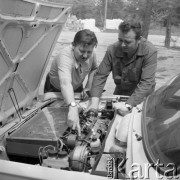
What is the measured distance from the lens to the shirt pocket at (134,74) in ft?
11.3

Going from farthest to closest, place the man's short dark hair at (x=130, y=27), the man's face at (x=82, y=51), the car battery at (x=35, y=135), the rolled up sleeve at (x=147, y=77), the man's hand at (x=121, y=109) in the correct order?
the rolled up sleeve at (x=147, y=77)
the man's short dark hair at (x=130, y=27)
the man's face at (x=82, y=51)
the man's hand at (x=121, y=109)
the car battery at (x=35, y=135)

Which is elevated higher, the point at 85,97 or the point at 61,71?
the point at 61,71

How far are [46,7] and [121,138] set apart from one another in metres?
1.42

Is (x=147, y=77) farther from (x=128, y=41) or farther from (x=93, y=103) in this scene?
(x=93, y=103)

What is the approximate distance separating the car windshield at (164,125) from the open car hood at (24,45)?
4.02 feet

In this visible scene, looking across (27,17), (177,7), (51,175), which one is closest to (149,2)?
(177,7)

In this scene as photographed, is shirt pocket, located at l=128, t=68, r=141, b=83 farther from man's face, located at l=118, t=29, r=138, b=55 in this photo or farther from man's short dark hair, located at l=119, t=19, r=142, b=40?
man's short dark hair, located at l=119, t=19, r=142, b=40

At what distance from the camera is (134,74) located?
3469 millimetres

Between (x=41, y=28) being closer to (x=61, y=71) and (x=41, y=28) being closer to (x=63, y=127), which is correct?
(x=61, y=71)

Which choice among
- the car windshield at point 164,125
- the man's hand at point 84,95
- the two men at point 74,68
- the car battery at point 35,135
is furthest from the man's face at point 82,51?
the car windshield at point 164,125

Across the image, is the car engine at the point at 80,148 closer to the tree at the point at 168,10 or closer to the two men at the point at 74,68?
the two men at the point at 74,68

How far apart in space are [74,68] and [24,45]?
0.64 metres

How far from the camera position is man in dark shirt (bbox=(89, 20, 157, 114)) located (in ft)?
9.95

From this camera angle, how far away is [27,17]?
2.50m
